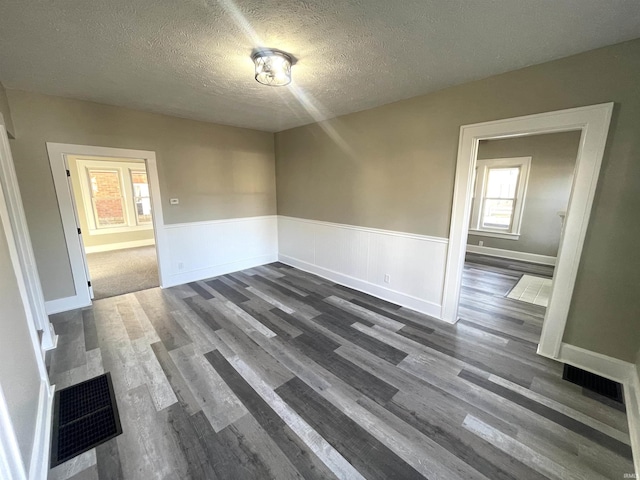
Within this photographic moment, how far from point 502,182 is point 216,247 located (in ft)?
19.9

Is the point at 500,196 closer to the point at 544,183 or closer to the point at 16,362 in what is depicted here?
the point at 544,183

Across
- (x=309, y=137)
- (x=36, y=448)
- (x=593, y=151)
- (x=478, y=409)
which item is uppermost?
(x=309, y=137)

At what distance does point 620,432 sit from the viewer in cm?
169

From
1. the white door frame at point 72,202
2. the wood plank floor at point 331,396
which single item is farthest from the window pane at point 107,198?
the wood plank floor at point 331,396

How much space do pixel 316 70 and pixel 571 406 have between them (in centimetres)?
335

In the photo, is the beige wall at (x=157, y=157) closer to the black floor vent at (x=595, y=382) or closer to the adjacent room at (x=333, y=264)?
the adjacent room at (x=333, y=264)

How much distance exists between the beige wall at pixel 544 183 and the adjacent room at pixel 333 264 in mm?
1447

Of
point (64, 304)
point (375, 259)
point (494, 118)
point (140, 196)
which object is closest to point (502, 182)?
point (494, 118)

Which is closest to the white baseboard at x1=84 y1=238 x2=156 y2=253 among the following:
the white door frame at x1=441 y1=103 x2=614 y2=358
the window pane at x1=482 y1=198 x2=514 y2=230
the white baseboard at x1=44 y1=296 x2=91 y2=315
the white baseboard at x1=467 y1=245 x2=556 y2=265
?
the white baseboard at x1=44 y1=296 x2=91 y2=315

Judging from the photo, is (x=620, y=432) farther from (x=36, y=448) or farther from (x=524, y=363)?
(x=36, y=448)

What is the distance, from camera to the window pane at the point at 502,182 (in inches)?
215

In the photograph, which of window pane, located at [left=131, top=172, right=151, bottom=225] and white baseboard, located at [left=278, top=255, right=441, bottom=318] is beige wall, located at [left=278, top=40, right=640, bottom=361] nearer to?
white baseboard, located at [left=278, top=255, right=441, bottom=318]

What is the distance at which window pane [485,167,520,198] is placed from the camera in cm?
545

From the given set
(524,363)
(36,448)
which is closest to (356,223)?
(524,363)
